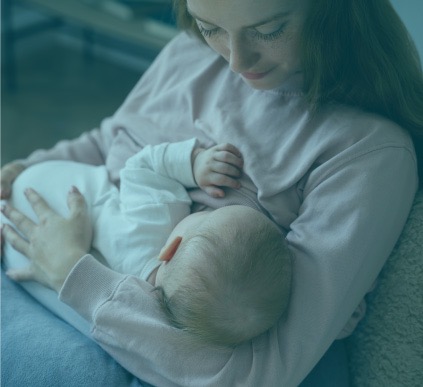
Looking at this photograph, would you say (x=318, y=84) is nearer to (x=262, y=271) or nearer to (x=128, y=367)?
(x=262, y=271)

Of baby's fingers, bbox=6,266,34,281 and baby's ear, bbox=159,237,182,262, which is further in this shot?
baby's fingers, bbox=6,266,34,281

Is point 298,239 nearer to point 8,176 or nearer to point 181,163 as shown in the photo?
point 181,163

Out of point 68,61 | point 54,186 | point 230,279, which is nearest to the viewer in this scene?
point 230,279

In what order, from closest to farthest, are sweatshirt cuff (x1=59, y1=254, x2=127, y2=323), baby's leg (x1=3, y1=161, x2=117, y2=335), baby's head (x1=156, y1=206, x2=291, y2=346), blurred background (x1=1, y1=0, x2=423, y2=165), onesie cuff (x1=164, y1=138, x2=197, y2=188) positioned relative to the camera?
baby's head (x1=156, y1=206, x2=291, y2=346), sweatshirt cuff (x1=59, y1=254, x2=127, y2=323), onesie cuff (x1=164, y1=138, x2=197, y2=188), baby's leg (x1=3, y1=161, x2=117, y2=335), blurred background (x1=1, y1=0, x2=423, y2=165)

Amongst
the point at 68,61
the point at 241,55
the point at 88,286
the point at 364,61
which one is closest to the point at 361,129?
the point at 364,61

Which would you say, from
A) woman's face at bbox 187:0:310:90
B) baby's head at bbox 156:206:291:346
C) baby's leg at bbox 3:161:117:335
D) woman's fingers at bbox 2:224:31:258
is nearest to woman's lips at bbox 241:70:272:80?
woman's face at bbox 187:0:310:90

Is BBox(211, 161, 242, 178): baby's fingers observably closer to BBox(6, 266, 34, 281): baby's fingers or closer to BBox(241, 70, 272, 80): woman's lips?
BBox(241, 70, 272, 80): woman's lips

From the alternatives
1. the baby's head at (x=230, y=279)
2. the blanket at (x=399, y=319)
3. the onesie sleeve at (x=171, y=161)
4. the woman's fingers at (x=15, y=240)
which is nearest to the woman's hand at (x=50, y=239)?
the woman's fingers at (x=15, y=240)

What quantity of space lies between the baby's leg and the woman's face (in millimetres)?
387

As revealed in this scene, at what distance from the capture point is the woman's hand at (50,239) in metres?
1.13

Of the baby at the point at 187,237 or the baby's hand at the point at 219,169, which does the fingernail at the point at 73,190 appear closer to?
the baby at the point at 187,237

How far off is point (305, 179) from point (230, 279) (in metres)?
0.24

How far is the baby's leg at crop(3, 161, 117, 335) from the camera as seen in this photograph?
1.27 meters

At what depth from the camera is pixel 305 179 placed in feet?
3.54
